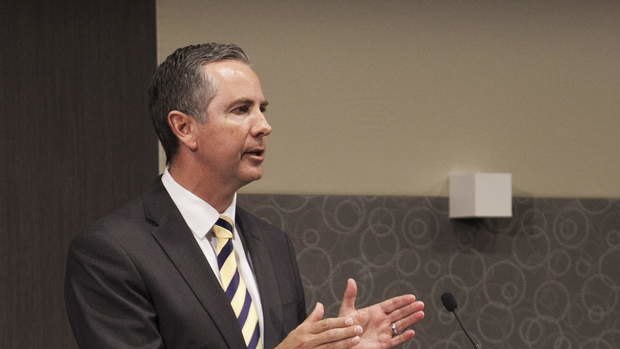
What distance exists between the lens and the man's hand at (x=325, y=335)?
2.14m

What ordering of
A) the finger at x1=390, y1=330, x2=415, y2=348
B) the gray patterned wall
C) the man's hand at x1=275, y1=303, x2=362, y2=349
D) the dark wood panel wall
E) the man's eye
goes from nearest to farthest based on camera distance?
1. the man's hand at x1=275, y1=303, x2=362, y2=349
2. the finger at x1=390, y1=330, x2=415, y2=348
3. the man's eye
4. the dark wood panel wall
5. the gray patterned wall

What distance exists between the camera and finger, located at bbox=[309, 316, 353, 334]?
2.15 metres

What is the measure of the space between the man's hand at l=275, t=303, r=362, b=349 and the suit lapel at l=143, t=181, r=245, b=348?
0.20 m

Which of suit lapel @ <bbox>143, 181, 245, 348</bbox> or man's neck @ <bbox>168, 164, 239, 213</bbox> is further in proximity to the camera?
man's neck @ <bbox>168, 164, 239, 213</bbox>

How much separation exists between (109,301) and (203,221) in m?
0.33

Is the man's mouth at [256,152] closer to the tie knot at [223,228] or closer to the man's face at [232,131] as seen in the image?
the man's face at [232,131]

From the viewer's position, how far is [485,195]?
14.3 ft

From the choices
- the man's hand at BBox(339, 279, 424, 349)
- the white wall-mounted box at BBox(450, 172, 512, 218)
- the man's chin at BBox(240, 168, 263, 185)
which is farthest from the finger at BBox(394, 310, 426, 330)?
the white wall-mounted box at BBox(450, 172, 512, 218)

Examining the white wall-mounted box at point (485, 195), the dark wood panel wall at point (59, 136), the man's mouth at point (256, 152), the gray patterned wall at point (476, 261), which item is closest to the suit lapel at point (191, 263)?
the man's mouth at point (256, 152)

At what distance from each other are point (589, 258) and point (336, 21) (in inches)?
64.8

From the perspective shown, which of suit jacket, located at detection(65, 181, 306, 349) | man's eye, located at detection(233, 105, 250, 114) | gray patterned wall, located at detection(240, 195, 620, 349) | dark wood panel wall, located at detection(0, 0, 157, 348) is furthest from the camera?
gray patterned wall, located at detection(240, 195, 620, 349)

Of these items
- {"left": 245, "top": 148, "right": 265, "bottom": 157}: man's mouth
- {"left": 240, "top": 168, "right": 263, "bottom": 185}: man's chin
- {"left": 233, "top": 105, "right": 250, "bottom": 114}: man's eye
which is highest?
{"left": 233, "top": 105, "right": 250, "bottom": 114}: man's eye

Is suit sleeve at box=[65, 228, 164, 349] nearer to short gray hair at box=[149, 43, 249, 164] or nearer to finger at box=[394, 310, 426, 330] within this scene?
short gray hair at box=[149, 43, 249, 164]

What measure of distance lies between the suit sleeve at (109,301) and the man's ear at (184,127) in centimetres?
35
